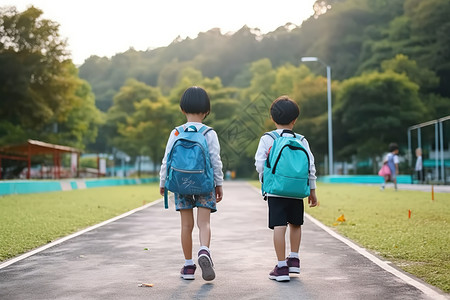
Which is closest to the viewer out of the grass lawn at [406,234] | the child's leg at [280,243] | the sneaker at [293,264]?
the child's leg at [280,243]

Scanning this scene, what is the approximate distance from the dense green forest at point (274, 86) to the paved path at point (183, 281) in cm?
3112

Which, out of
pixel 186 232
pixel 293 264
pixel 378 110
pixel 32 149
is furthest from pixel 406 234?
pixel 378 110

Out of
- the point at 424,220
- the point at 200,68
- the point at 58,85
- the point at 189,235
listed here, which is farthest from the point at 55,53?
the point at 200,68

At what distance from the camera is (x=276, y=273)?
5617 millimetres

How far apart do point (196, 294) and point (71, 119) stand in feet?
186

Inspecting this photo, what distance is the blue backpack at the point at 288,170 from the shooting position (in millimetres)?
5488

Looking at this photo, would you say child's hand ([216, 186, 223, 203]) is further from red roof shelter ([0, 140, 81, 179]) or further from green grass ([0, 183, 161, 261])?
red roof shelter ([0, 140, 81, 179])

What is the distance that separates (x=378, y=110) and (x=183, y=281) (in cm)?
5055

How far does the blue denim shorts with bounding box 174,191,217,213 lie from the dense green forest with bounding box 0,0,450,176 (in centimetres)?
3375

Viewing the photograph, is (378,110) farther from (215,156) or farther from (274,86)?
(215,156)

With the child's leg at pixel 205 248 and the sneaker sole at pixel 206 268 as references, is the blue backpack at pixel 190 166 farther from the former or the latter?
the sneaker sole at pixel 206 268

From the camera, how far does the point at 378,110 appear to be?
5391 cm

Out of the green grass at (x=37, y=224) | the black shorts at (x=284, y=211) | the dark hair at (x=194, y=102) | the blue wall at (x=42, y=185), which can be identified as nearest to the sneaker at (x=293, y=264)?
the black shorts at (x=284, y=211)

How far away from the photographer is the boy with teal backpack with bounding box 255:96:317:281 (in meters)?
5.50
